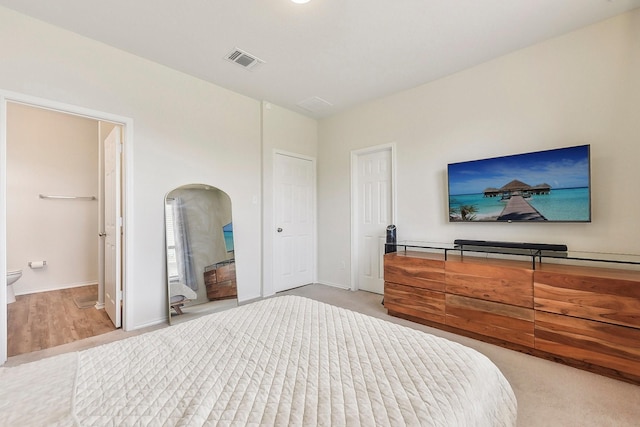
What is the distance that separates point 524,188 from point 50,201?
6.23 metres

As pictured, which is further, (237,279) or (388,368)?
(237,279)

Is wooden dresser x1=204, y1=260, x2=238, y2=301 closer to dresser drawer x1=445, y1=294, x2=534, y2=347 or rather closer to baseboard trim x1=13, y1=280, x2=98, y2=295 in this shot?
dresser drawer x1=445, y1=294, x2=534, y2=347

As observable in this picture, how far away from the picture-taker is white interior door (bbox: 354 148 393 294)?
12.7ft

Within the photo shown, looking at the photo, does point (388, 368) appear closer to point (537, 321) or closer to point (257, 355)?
point (257, 355)

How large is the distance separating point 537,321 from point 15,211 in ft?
20.8

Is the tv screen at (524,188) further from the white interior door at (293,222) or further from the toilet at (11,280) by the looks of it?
the toilet at (11,280)

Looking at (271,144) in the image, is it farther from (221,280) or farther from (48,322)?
(48,322)

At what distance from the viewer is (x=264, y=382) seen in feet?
3.08

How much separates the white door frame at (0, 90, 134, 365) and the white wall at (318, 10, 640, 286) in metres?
2.85

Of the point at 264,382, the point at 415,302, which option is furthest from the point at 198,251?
the point at 264,382

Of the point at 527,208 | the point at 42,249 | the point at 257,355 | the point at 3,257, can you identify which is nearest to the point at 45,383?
the point at 257,355

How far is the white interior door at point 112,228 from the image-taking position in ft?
9.26

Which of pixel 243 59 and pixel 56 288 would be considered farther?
pixel 56 288

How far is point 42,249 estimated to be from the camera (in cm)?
414
